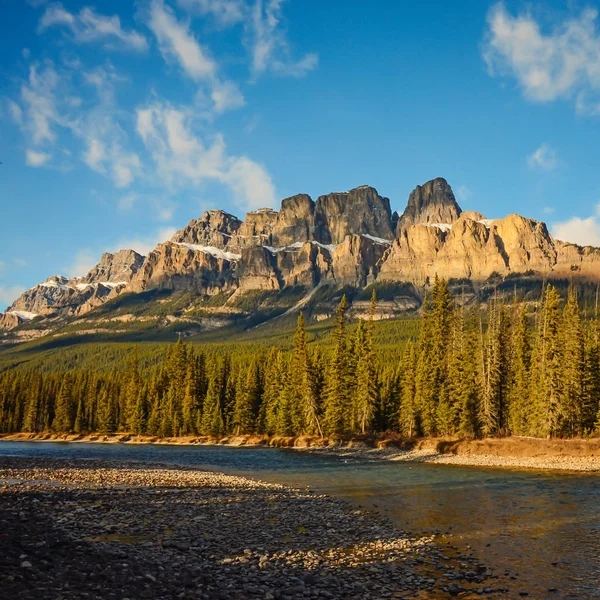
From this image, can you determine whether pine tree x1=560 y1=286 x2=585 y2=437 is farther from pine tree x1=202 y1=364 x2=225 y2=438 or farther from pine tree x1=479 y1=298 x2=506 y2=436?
pine tree x1=202 y1=364 x2=225 y2=438

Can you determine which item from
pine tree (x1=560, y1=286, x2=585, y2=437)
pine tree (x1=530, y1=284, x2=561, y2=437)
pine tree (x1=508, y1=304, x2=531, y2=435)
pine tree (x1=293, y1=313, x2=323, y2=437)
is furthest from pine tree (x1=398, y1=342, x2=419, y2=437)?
pine tree (x1=560, y1=286, x2=585, y2=437)

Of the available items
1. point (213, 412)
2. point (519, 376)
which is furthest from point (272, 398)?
point (519, 376)

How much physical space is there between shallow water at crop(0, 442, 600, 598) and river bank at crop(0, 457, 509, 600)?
1.55 metres

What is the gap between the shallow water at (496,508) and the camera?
722 inches

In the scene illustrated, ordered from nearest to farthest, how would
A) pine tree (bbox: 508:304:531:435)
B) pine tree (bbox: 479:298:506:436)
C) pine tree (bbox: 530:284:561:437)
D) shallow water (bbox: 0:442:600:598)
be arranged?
shallow water (bbox: 0:442:600:598)
pine tree (bbox: 530:284:561:437)
pine tree (bbox: 508:304:531:435)
pine tree (bbox: 479:298:506:436)

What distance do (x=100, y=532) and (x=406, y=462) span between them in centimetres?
4428

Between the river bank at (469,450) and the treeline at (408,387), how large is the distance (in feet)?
14.1

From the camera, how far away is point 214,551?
1883 centimetres

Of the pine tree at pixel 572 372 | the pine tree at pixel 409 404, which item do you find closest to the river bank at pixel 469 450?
the pine tree at pixel 409 404

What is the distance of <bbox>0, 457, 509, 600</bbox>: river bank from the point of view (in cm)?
1458

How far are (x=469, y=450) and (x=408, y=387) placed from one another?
1732 centimetres

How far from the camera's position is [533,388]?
69.3m

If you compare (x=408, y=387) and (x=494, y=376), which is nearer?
(x=494, y=376)

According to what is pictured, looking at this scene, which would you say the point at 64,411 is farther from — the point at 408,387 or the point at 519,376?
the point at 519,376
